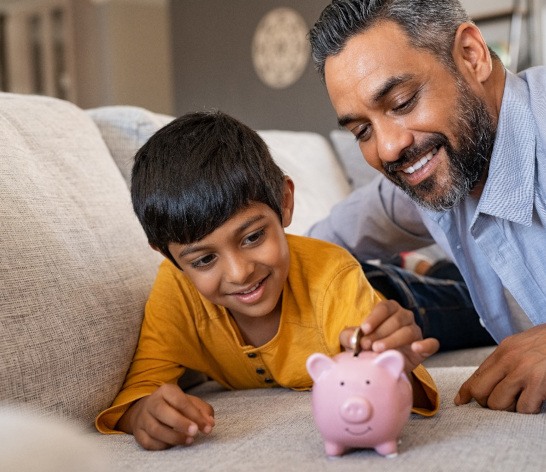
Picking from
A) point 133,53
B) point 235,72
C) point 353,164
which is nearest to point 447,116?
point 353,164

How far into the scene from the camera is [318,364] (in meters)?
0.96

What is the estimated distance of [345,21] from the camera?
1.47 meters

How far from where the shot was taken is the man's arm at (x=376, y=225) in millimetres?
1958

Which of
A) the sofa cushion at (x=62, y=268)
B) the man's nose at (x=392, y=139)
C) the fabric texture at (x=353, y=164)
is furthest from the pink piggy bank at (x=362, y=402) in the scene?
the fabric texture at (x=353, y=164)

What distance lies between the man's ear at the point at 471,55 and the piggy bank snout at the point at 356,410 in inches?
32.9

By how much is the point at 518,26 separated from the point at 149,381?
431cm

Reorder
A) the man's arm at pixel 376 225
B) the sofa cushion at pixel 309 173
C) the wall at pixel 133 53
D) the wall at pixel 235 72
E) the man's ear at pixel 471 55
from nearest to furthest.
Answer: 1. the man's ear at pixel 471 55
2. the man's arm at pixel 376 225
3. the sofa cushion at pixel 309 173
4. the wall at pixel 235 72
5. the wall at pixel 133 53

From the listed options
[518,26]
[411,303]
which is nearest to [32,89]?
[518,26]

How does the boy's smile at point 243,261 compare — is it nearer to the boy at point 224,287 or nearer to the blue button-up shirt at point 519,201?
the boy at point 224,287

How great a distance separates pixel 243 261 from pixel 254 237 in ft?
0.18

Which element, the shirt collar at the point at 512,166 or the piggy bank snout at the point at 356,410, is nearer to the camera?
the piggy bank snout at the point at 356,410

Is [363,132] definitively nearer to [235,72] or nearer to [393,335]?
[393,335]

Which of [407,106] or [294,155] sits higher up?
[407,106]

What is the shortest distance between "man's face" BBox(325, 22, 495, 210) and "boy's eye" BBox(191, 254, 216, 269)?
393mm
